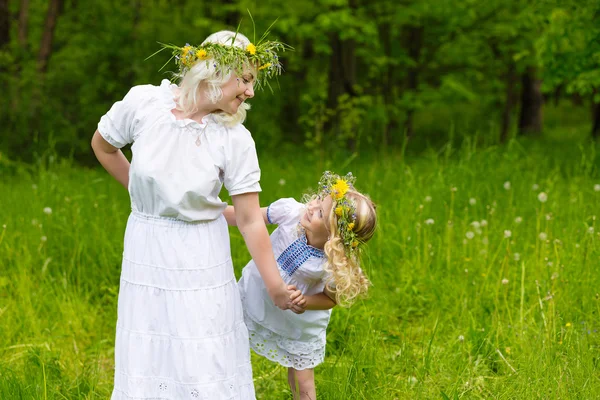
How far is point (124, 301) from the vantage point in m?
2.56

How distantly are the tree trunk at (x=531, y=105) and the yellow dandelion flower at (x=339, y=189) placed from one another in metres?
13.2

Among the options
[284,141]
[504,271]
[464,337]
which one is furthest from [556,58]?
[284,141]

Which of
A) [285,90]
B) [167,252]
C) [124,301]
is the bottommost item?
[285,90]

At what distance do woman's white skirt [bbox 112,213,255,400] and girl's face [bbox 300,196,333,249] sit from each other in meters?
0.33

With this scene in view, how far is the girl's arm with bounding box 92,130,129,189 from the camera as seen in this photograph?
2654mm

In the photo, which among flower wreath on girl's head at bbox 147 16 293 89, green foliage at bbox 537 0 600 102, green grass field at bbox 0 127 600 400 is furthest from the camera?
green foliage at bbox 537 0 600 102

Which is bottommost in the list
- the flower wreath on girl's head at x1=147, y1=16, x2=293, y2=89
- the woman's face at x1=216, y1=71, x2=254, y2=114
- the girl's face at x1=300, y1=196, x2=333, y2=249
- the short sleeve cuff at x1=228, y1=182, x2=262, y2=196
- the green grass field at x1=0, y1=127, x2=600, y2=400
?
the green grass field at x1=0, y1=127, x2=600, y2=400

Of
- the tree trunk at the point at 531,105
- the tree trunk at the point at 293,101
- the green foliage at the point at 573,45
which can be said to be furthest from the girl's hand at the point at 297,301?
the tree trunk at the point at 531,105

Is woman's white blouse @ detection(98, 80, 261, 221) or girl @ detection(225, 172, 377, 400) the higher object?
Answer: woman's white blouse @ detection(98, 80, 261, 221)

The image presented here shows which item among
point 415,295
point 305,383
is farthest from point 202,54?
Answer: point 415,295

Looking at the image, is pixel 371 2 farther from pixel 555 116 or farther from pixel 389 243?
pixel 555 116

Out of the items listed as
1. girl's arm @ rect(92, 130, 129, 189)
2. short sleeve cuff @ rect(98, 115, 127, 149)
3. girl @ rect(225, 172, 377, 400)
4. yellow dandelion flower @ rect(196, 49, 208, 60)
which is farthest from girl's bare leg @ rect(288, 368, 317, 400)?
yellow dandelion flower @ rect(196, 49, 208, 60)

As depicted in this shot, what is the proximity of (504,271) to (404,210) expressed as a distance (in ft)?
3.22

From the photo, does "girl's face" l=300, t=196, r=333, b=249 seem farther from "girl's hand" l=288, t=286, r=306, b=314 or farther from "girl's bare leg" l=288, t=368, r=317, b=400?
"girl's bare leg" l=288, t=368, r=317, b=400
